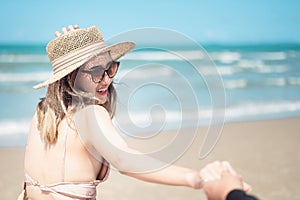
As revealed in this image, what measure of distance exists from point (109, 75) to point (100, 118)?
1.05ft

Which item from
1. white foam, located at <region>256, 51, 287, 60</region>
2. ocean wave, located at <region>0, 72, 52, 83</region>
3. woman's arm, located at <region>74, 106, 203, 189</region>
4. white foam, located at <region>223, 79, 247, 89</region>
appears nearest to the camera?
woman's arm, located at <region>74, 106, 203, 189</region>

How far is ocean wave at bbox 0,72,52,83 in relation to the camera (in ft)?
49.3

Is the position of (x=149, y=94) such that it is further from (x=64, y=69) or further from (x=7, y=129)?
(x=64, y=69)

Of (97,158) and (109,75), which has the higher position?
(109,75)

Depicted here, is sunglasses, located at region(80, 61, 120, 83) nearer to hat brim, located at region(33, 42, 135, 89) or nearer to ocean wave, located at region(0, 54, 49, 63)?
hat brim, located at region(33, 42, 135, 89)

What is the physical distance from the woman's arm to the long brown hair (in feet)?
0.46

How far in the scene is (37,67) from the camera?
18.5 m

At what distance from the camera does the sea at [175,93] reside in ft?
14.6

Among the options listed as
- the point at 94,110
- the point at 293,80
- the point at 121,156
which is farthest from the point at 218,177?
the point at 293,80

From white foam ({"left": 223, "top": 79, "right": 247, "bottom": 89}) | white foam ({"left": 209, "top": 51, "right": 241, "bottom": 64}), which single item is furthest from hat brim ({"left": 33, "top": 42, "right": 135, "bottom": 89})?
white foam ({"left": 209, "top": 51, "right": 241, "bottom": 64})

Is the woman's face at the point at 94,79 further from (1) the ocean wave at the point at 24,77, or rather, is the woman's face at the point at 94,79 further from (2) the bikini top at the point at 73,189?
(1) the ocean wave at the point at 24,77

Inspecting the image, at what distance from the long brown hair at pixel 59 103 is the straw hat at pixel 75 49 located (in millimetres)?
52

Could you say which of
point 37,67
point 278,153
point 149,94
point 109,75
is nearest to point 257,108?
point 149,94

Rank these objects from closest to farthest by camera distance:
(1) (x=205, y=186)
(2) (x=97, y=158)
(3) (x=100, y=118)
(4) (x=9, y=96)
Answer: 1. (1) (x=205, y=186)
2. (3) (x=100, y=118)
3. (2) (x=97, y=158)
4. (4) (x=9, y=96)
